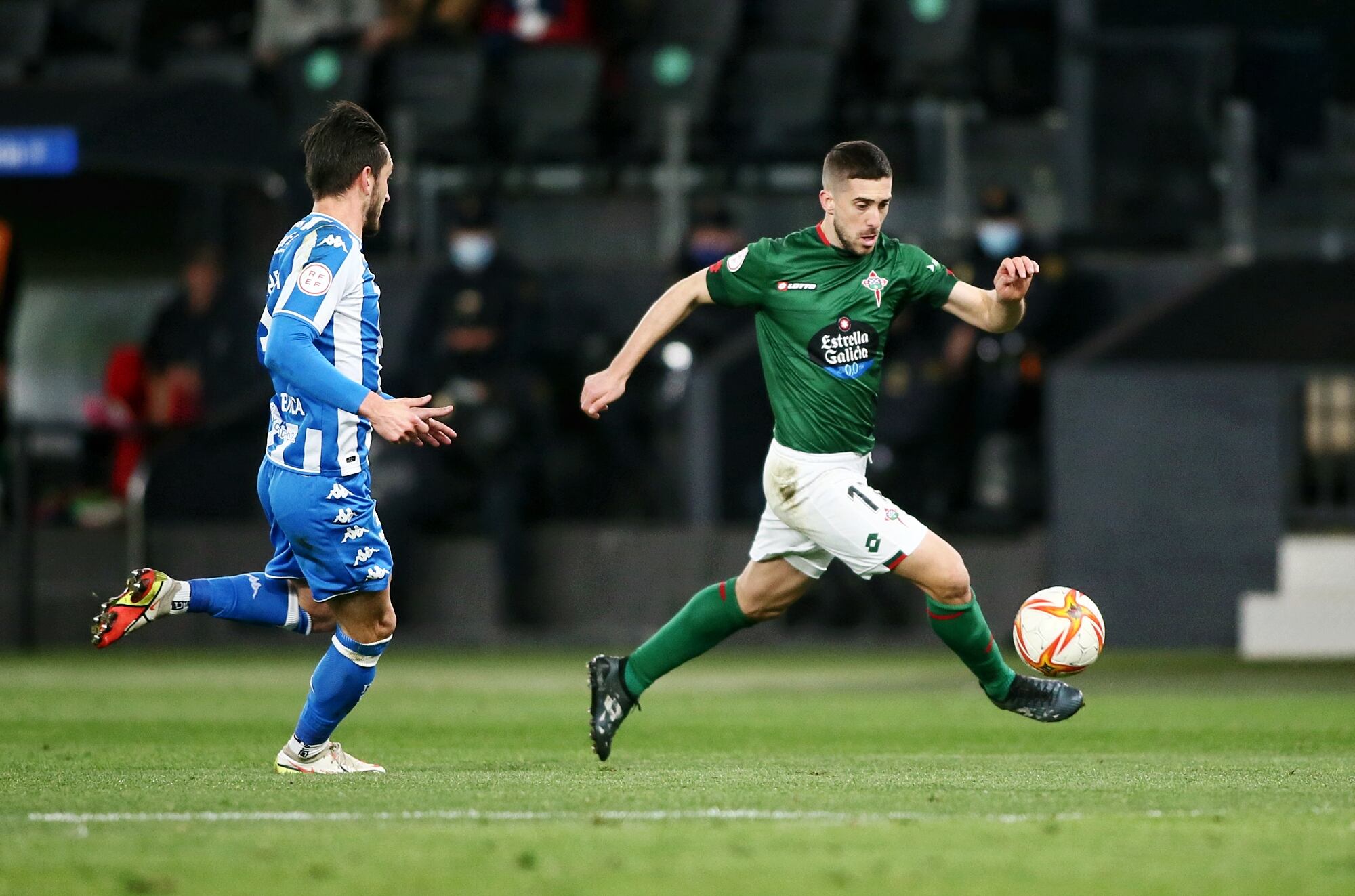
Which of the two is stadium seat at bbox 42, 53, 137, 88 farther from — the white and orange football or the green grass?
the white and orange football

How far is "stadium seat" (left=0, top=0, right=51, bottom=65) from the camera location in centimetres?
1823

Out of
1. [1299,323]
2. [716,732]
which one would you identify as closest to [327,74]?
[1299,323]

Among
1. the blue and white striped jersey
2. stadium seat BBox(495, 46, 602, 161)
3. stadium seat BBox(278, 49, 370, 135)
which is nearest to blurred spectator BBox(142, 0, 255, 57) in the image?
stadium seat BBox(278, 49, 370, 135)

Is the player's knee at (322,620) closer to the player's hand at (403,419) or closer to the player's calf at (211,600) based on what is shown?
the player's calf at (211,600)

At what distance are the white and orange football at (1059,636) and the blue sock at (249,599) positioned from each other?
2.51m

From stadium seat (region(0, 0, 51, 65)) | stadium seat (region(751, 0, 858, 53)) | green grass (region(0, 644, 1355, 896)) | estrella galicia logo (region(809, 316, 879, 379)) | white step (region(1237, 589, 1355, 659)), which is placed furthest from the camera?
stadium seat (region(0, 0, 51, 65))

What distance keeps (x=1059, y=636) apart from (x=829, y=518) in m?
1.04

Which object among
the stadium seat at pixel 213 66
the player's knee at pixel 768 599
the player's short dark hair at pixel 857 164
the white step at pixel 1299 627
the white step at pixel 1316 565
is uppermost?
the stadium seat at pixel 213 66

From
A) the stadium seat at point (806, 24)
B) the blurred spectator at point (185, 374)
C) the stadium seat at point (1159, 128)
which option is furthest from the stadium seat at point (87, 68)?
the stadium seat at point (1159, 128)

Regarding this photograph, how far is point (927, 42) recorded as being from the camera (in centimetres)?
1638

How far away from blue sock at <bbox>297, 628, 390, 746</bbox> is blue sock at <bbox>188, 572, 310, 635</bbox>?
0.85 feet

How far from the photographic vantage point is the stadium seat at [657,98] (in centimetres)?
1630

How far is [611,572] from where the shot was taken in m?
15.3

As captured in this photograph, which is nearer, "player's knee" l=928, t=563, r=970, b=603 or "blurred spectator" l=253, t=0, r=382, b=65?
"player's knee" l=928, t=563, r=970, b=603
